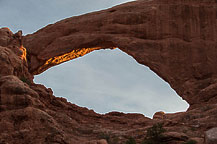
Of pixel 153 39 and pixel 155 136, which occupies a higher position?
pixel 153 39

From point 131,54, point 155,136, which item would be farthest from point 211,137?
point 131,54

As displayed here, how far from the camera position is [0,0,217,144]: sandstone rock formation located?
21500mm

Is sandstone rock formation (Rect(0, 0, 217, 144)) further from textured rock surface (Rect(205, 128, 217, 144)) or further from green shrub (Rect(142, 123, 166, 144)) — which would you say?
textured rock surface (Rect(205, 128, 217, 144))

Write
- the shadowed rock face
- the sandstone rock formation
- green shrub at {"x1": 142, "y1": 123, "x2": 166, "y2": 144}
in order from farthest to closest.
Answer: the shadowed rock face
the sandstone rock formation
green shrub at {"x1": 142, "y1": 123, "x2": 166, "y2": 144}

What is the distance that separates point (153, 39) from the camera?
3173cm

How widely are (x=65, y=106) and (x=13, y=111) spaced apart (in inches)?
330

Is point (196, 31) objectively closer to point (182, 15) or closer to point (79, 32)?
point (182, 15)

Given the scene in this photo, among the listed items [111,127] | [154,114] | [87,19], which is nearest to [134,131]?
[111,127]

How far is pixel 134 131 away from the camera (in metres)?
22.8

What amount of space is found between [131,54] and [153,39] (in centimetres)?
253

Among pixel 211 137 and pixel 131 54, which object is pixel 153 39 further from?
pixel 211 137

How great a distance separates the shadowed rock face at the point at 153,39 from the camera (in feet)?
96.2

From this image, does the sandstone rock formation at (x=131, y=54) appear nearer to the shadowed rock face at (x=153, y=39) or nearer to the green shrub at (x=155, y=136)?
the shadowed rock face at (x=153, y=39)

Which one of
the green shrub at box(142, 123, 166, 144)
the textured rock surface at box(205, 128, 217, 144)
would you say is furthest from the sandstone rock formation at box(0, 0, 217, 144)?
the textured rock surface at box(205, 128, 217, 144)
